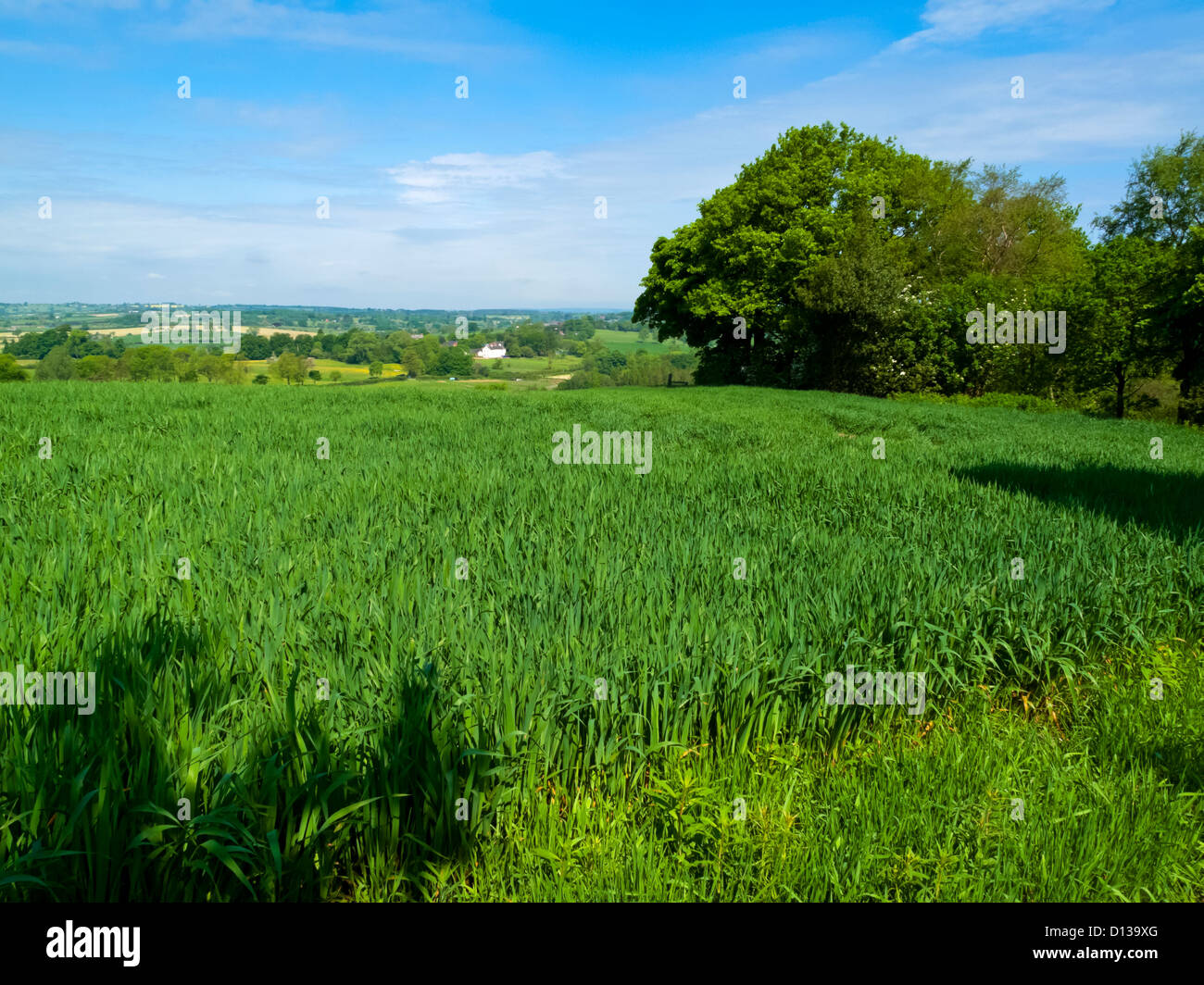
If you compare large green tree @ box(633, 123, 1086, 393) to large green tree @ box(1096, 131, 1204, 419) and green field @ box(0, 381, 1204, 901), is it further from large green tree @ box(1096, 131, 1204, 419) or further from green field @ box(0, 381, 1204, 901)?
green field @ box(0, 381, 1204, 901)

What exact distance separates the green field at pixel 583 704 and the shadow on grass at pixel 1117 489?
691mm

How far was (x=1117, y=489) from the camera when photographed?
8.17m

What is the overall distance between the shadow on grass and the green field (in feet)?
2.27

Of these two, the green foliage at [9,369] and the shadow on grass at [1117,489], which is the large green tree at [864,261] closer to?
the shadow on grass at [1117,489]

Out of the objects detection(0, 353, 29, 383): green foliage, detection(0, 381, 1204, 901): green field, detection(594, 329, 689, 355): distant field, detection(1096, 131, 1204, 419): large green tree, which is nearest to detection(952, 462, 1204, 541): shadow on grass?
detection(0, 381, 1204, 901): green field

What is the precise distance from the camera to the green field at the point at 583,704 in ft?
6.95

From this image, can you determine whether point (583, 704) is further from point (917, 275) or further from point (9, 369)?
point (9, 369)

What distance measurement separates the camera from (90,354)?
32438 mm

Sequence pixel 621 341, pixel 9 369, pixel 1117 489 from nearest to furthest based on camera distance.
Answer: pixel 1117 489
pixel 9 369
pixel 621 341

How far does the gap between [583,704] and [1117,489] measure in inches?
336

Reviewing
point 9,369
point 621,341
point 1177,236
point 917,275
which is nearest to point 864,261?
point 917,275
